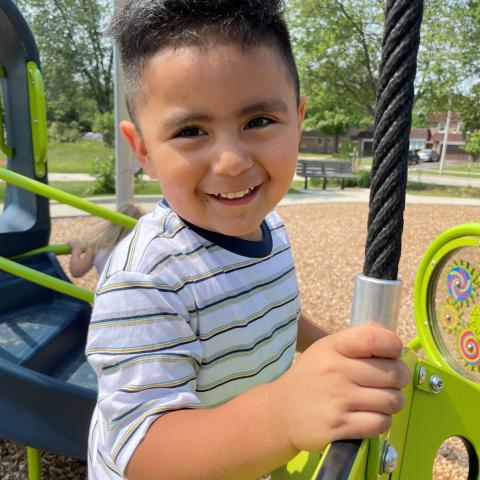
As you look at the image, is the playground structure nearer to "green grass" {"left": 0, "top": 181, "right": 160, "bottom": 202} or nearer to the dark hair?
the dark hair

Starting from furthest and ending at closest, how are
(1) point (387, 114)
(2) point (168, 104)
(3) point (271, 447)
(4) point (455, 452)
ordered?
(4) point (455, 452)
(2) point (168, 104)
(3) point (271, 447)
(1) point (387, 114)

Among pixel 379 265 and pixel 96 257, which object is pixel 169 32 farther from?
pixel 96 257

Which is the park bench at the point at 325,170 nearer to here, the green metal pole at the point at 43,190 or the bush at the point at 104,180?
the bush at the point at 104,180

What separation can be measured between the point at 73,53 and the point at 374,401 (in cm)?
1880

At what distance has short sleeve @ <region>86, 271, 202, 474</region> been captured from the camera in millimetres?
666

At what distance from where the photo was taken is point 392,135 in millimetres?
434

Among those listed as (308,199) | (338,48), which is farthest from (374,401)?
(338,48)

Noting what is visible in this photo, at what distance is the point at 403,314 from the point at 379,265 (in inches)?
133

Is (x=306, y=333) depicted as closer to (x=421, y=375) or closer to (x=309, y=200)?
(x=421, y=375)

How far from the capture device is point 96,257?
277 cm

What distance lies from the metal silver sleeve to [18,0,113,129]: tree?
17429mm

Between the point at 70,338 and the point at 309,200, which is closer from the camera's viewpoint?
the point at 70,338

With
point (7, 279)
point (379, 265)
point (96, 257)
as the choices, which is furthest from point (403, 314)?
point (379, 265)

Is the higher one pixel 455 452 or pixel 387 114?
pixel 387 114
